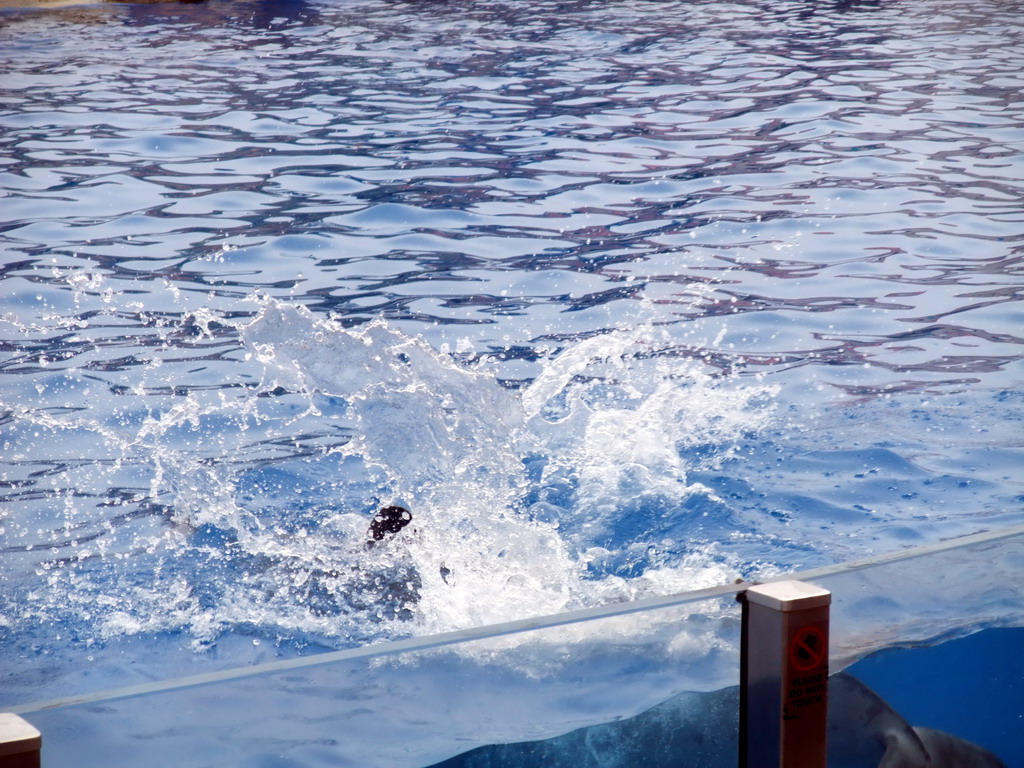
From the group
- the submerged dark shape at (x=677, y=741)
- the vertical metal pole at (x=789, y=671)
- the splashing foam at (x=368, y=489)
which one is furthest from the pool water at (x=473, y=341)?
the vertical metal pole at (x=789, y=671)

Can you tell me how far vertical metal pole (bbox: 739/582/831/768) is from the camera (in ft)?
6.20

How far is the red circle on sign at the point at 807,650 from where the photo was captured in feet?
6.21

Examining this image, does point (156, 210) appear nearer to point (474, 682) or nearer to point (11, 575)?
point (11, 575)

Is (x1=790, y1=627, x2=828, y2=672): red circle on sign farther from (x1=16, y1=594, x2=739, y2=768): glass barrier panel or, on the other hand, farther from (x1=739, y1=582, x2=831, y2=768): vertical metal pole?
(x1=16, y1=594, x2=739, y2=768): glass barrier panel

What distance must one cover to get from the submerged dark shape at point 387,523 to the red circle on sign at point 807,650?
89.1 inches

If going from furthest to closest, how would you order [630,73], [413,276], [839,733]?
[630,73]
[413,276]
[839,733]

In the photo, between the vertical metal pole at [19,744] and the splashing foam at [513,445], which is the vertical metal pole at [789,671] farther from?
the splashing foam at [513,445]

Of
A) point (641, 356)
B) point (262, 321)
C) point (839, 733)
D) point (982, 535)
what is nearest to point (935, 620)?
point (982, 535)

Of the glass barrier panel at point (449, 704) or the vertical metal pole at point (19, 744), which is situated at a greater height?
the vertical metal pole at point (19, 744)

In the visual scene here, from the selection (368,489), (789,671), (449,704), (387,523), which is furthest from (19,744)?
(368,489)

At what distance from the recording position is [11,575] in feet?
13.1

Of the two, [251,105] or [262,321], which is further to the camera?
[251,105]

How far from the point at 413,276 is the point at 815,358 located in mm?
2587

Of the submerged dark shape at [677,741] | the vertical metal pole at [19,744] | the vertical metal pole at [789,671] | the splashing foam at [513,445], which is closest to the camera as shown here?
the vertical metal pole at [19,744]
